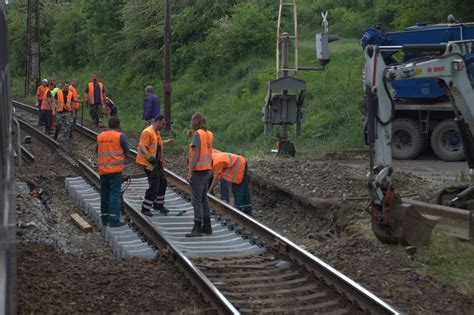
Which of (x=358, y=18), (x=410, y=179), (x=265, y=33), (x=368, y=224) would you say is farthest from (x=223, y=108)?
(x=368, y=224)

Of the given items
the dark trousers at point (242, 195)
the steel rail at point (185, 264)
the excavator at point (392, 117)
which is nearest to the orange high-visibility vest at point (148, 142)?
the steel rail at point (185, 264)

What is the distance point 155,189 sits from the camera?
12523 millimetres

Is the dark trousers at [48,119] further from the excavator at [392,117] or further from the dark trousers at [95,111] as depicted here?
the excavator at [392,117]

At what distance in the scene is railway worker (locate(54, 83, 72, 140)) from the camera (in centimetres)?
2295

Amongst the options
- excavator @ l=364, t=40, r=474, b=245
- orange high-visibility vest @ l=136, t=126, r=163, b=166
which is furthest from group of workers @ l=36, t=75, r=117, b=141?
excavator @ l=364, t=40, r=474, b=245

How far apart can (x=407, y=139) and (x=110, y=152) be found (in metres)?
10.2

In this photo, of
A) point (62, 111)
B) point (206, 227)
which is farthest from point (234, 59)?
point (206, 227)

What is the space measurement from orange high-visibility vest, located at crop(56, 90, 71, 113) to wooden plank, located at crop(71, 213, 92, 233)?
1008cm

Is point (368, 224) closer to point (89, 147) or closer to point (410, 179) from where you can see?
point (410, 179)

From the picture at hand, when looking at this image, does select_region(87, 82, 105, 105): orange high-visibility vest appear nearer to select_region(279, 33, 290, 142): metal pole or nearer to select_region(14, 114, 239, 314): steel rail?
select_region(279, 33, 290, 142): metal pole

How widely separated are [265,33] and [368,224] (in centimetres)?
2234

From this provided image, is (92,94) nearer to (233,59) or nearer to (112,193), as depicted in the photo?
(233,59)

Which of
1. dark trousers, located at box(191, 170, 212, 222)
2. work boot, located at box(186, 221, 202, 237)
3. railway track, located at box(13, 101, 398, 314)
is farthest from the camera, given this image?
work boot, located at box(186, 221, 202, 237)

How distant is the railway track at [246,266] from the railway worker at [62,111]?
10.3 meters
